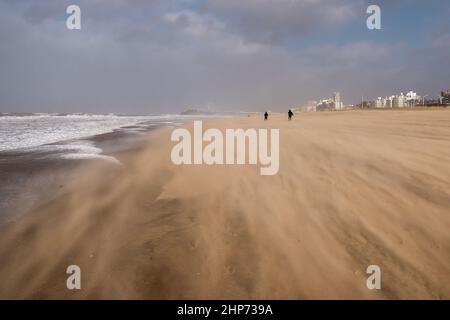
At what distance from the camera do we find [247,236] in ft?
13.2

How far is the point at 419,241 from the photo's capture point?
3.76 meters

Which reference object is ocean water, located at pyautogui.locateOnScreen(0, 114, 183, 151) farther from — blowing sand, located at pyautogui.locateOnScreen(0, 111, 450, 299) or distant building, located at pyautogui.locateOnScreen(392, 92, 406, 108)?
distant building, located at pyautogui.locateOnScreen(392, 92, 406, 108)

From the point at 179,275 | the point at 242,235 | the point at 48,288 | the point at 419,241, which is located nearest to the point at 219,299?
the point at 179,275

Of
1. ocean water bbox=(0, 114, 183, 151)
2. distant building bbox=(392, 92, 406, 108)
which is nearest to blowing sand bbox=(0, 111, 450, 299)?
ocean water bbox=(0, 114, 183, 151)

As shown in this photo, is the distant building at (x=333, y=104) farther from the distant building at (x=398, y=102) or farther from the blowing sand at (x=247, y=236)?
the blowing sand at (x=247, y=236)

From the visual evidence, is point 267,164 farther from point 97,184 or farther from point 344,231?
point 97,184

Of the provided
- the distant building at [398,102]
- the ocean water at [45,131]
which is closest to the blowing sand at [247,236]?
the ocean water at [45,131]

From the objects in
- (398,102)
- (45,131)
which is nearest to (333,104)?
(398,102)

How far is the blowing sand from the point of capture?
10.1 feet

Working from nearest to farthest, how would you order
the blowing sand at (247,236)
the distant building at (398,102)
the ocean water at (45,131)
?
the blowing sand at (247,236)
the ocean water at (45,131)
the distant building at (398,102)

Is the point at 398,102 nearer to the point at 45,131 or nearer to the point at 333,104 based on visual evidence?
the point at 333,104

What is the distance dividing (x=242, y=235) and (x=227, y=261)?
2.09ft

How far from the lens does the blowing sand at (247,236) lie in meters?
3.09
